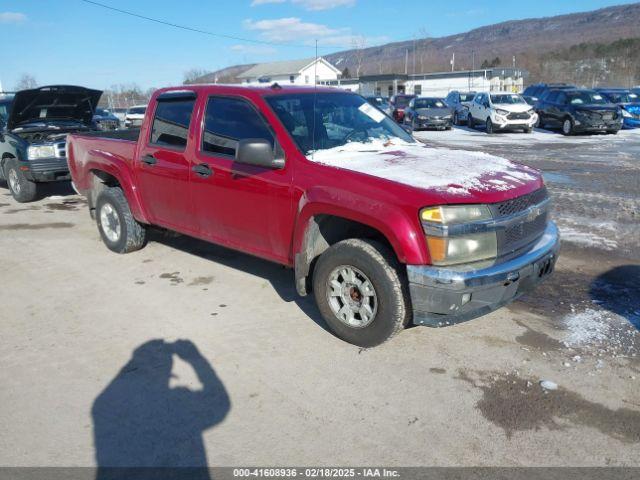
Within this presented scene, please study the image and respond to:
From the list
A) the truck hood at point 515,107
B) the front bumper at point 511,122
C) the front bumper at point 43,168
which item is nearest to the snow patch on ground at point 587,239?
the front bumper at point 43,168

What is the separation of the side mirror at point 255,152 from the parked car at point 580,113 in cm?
1959

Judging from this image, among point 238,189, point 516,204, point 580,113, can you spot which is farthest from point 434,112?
point 516,204

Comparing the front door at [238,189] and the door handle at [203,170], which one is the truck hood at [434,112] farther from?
the door handle at [203,170]

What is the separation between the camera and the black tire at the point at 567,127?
20.7 metres

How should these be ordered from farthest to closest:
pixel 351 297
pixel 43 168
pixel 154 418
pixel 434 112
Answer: pixel 434 112
pixel 43 168
pixel 351 297
pixel 154 418

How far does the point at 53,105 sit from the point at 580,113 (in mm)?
18437

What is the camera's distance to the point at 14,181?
960 cm

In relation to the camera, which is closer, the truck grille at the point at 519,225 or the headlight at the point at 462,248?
the headlight at the point at 462,248

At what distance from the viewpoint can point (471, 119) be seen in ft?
85.0

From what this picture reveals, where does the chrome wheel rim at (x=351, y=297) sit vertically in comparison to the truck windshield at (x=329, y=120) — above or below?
below

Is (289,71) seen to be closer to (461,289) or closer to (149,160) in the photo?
(149,160)

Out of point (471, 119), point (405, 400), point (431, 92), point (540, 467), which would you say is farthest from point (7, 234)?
point (431, 92)

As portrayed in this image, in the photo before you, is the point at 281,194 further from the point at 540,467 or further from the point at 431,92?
the point at 431,92

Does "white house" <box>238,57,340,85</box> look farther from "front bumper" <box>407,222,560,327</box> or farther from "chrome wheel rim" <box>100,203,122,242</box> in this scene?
"front bumper" <box>407,222,560,327</box>
